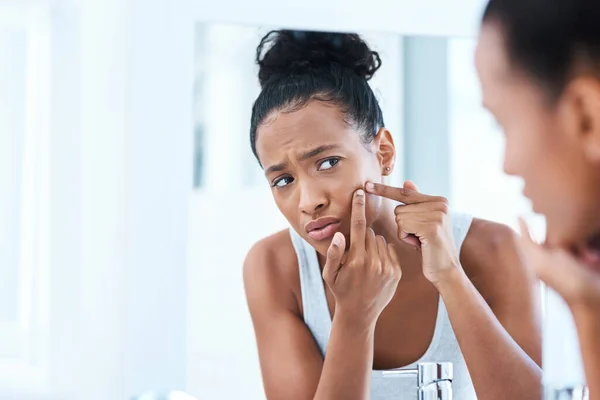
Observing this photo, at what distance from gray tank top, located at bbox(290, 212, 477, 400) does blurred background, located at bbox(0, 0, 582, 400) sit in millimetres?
64

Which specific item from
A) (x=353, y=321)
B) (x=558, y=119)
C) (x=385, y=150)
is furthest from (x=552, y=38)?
(x=353, y=321)

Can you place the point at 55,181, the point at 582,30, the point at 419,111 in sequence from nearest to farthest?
the point at 582,30
the point at 55,181
the point at 419,111

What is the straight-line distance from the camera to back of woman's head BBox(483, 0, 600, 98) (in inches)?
27.1

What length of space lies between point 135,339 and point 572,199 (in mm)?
494

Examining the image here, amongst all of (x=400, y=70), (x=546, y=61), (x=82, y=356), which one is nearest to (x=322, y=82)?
(x=400, y=70)

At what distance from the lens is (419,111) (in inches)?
38.8

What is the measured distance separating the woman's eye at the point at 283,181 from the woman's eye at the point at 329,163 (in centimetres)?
4

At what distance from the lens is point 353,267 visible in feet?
2.99

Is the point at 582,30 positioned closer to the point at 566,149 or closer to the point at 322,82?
the point at 566,149

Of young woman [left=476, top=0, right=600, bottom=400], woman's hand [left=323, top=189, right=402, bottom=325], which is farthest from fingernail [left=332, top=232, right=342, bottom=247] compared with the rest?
young woman [left=476, top=0, right=600, bottom=400]

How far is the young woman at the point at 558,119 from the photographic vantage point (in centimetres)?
69

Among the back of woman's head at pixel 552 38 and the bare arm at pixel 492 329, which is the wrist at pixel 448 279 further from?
the back of woman's head at pixel 552 38

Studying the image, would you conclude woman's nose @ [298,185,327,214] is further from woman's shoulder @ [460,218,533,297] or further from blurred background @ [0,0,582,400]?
woman's shoulder @ [460,218,533,297]

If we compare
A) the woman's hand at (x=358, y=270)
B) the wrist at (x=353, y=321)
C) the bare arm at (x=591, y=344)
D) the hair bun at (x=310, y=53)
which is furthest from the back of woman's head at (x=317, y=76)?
the bare arm at (x=591, y=344)
